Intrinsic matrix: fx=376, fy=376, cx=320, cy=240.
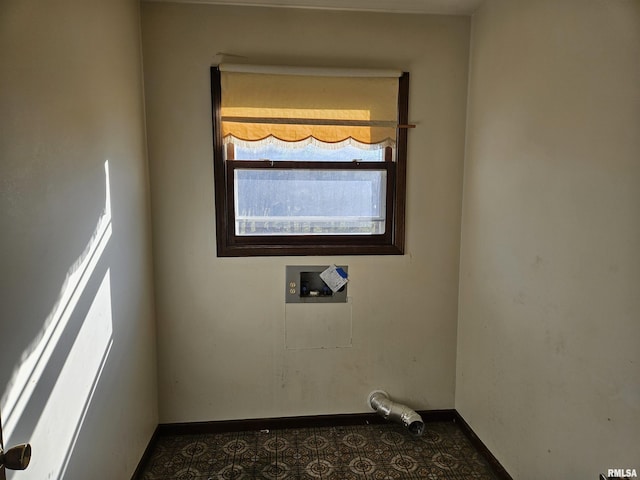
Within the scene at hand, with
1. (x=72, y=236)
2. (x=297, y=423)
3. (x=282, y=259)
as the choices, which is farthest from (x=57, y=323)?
(x=297, y=423)

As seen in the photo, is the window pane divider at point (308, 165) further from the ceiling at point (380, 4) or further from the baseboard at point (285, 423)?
the baseboard at point (285, 423)

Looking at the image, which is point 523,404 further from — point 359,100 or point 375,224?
point 359,100

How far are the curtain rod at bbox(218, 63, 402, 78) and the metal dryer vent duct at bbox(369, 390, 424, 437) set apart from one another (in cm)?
194

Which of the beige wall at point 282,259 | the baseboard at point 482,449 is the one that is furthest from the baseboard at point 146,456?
the baseboard at point 482,449

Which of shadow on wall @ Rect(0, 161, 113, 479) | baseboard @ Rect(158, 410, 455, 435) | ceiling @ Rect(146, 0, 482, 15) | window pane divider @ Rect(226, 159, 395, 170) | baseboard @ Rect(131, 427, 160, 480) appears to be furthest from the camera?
baseboard @ Rect(158, 410, 455, 435)

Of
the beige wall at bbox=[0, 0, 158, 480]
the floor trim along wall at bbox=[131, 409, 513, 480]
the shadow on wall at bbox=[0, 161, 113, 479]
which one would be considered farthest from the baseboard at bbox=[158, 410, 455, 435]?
the shadow on wall at bbox=[0, 161, 113, 479]

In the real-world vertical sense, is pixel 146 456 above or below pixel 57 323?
below

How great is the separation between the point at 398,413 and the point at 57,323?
1.85 metres

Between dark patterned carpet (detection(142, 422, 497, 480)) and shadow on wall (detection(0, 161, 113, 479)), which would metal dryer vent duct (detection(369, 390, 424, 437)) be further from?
shadow on wall (detection(0, 161, 113, 479))

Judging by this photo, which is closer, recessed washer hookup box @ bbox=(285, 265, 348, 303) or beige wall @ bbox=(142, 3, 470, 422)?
beige wall @ bbox=(142, 3, 470, 422)

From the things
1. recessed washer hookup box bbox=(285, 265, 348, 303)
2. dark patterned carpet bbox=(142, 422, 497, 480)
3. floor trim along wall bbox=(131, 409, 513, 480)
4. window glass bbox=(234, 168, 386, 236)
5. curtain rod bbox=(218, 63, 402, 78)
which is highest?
curtain rod bbox=(218, 63, 402, 78)

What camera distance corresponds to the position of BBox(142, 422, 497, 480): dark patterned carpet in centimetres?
199

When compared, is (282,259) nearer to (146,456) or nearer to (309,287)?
(309,287)

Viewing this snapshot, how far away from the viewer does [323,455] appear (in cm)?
213
